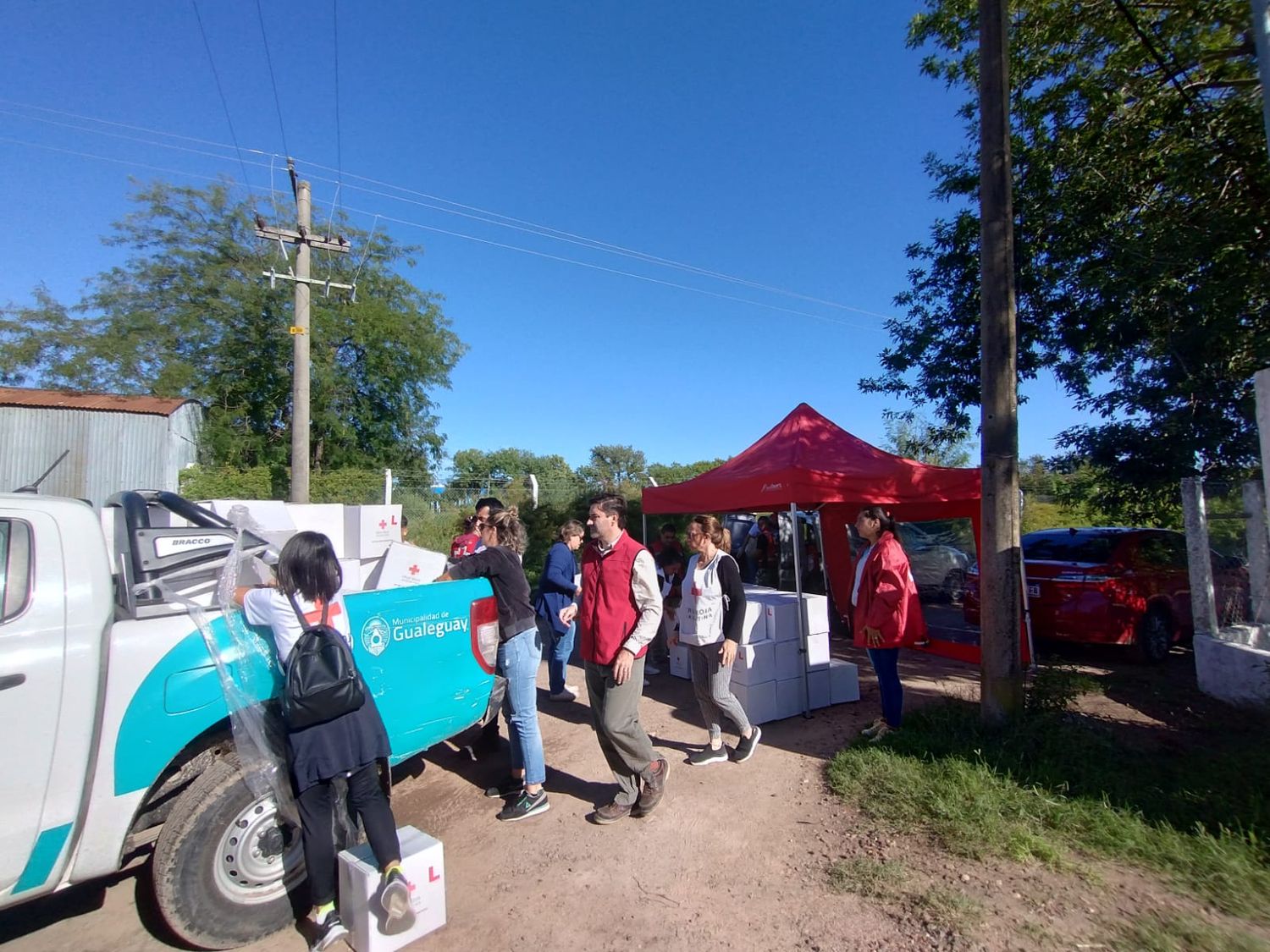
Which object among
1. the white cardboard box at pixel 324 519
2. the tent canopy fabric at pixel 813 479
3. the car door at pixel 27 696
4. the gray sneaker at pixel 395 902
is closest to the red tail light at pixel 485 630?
the gray sneaker at pixel 395 902

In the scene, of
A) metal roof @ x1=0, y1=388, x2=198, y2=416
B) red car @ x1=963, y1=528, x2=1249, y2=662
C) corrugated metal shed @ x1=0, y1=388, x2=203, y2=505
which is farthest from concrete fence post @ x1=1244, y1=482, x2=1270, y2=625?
metal roof @ x1=0, y1=388, x2=198, y2=416

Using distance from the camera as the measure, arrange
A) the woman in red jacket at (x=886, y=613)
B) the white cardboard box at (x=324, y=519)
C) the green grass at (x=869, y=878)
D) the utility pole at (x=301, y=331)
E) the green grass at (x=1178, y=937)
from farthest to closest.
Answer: the utility pole at (x=301, y=331), the white cardboard box at (x=324, y=519), the woman in red jacket at (x=886, y=613), the green grass at (x=869, y=878), the green grass at (x=1178, y=937)

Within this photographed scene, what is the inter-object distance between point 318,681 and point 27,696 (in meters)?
0.98

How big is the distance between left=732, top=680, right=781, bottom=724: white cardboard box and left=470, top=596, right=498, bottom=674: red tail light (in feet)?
7.29

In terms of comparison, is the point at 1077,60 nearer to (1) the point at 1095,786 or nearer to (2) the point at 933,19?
(2) the point at 933,19

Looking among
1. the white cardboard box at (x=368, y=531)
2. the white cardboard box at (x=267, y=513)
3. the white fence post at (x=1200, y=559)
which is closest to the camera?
the white fence post at (x=1200, y=559)

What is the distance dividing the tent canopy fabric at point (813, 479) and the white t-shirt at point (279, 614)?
4.24m

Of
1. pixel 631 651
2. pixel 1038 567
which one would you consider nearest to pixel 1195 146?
pixel 1038 567

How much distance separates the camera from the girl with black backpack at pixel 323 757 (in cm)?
264

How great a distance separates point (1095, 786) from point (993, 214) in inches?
150

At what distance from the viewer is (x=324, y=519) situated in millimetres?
9305

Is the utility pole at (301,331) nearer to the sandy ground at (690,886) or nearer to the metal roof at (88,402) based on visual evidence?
the metal roof at (88,402)

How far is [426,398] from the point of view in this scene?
936 inches

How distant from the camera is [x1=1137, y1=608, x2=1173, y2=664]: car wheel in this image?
7004 mm
